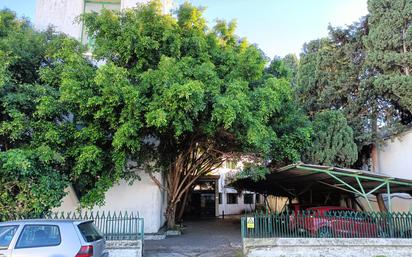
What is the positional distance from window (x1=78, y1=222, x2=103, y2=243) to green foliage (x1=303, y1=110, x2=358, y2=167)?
10.2 metres

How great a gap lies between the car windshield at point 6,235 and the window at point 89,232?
4.10ft

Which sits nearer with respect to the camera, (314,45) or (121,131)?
(121,131)

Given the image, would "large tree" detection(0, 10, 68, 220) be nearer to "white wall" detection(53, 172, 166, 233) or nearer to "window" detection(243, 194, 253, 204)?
"white wall" detection(53, 172, 166, 233)

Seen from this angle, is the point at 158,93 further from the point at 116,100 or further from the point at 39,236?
the point at 39,236

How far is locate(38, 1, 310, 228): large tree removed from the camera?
909 cm

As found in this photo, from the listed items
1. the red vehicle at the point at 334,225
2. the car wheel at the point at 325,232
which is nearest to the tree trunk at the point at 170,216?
the red vehicle at the point at 334,225

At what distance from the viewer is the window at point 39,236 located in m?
6.35

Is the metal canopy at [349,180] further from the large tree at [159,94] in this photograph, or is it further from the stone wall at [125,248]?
the stone wall at [125,248]

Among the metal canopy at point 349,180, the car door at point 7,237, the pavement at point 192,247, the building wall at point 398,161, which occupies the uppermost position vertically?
the building wall at point 398,161

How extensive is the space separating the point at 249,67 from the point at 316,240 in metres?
5.60

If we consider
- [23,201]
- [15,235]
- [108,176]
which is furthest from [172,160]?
[15,235]

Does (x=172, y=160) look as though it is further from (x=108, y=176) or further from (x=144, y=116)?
(x=144, y=116)

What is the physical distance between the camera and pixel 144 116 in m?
9.41

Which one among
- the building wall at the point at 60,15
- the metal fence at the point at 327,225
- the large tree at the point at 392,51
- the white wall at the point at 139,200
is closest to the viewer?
the metal fence at the point at 327,225
